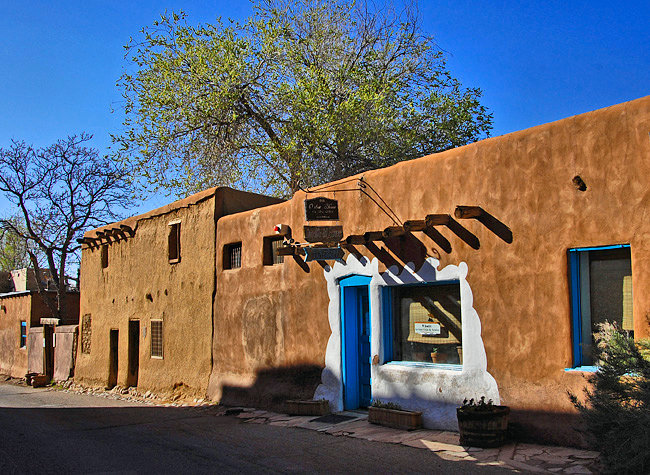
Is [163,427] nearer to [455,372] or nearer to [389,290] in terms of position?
[389,290]

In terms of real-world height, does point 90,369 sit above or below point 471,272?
below

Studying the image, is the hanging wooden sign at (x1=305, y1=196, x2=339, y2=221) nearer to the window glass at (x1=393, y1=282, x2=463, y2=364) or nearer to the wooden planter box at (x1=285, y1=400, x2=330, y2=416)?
the window glass at (x1=393, y1=282, x2=463, y2=364)

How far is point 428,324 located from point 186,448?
4080 mm

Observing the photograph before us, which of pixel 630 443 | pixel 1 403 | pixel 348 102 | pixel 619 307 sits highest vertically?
pixel 348 102

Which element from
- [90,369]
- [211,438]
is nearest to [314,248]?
[211,438]

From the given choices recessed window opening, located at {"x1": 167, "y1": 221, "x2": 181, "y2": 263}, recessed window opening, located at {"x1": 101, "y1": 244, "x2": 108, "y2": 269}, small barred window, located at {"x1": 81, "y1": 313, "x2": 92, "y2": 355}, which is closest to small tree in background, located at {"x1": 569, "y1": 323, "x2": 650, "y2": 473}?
recessed window opening, located at {"x1": 167, "y1": 221, "x2": 181, "y2": 263}

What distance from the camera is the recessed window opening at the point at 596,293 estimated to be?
7605 mm

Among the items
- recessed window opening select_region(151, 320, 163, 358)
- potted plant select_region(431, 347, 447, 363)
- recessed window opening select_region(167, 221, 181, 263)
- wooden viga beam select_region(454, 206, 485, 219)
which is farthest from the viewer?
recessed window opening select_region(151, 320, 163, 358)

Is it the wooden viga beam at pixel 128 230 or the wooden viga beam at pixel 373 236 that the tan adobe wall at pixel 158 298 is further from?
the wooden viga beam at pixel 373 236

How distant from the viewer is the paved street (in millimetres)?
7710

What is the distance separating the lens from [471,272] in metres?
9.10

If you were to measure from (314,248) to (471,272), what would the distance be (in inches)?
111

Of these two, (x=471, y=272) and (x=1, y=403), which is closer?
(x=471, y=272)

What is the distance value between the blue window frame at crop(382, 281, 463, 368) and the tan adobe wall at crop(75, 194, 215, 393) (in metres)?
5.82
